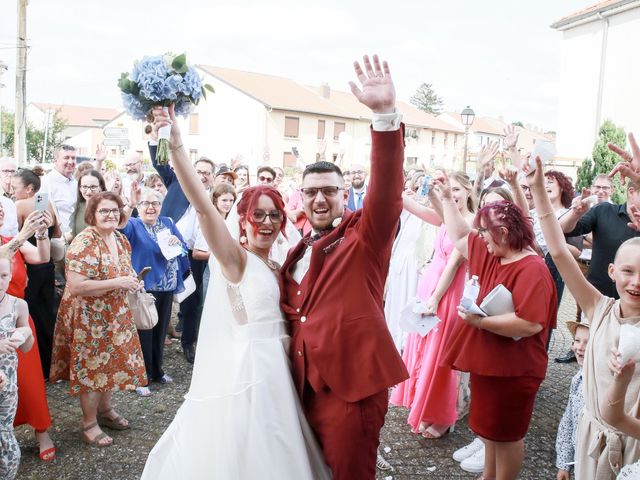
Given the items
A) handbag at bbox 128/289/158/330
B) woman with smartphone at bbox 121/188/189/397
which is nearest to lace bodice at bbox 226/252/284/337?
handbag at bbox 128/289/158/330

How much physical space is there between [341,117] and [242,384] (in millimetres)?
44273

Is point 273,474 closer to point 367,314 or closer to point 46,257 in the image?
point 367,314

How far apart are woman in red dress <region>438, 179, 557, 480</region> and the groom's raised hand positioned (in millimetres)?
1516

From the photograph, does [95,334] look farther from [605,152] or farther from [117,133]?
[605,152]

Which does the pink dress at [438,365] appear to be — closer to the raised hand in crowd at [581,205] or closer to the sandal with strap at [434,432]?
the sandal with strap at [434,432]

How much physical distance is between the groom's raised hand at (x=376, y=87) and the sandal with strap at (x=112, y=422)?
150 inches

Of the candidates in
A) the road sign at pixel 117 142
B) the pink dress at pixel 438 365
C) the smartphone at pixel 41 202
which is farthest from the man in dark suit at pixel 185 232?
the pink dress at pixel 438 365

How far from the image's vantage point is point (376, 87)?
2.20m

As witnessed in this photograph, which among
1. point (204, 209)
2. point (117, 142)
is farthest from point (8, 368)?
point (117, 142)

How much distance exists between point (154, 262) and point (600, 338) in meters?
4.38

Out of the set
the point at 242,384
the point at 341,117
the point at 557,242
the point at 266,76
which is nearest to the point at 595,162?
the point at 557,242

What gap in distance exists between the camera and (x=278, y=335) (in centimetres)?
267

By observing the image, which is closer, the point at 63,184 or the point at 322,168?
the point at 322,168

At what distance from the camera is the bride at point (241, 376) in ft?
8.03
